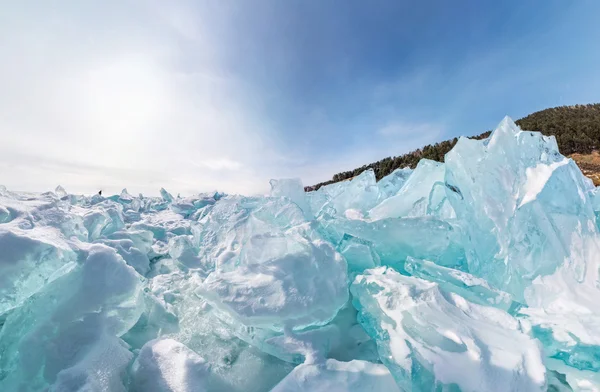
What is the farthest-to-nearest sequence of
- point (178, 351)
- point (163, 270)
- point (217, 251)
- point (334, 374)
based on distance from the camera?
1. point (217, 251)
2. point (163, 270)
3. point (178, 351)
4. point (334, 374)

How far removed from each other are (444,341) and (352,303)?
27.1 inches

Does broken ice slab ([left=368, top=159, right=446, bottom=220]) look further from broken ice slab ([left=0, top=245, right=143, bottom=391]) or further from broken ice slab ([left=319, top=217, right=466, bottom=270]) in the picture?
broken ice slab ([left=0, top=245, right=143, bottom=391])

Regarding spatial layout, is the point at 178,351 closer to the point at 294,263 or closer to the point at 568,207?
the point at 294,263

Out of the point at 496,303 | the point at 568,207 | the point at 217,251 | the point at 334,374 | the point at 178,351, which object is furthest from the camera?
the point at 217,251

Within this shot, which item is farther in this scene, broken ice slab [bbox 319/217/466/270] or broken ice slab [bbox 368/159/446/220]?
broken ice slab [bbox 368/159/446/220]

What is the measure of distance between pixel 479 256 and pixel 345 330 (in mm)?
1523

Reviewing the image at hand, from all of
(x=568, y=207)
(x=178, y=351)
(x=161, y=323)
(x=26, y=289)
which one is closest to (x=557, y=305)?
(x=568, y=207)

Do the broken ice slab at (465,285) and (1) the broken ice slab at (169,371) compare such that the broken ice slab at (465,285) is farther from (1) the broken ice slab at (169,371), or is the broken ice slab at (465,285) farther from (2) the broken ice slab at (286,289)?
(1) the broken ice slab at (169,371)

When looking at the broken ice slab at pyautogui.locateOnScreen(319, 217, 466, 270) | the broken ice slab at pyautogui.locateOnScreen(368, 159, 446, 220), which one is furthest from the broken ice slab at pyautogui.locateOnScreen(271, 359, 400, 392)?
the broken ice slab at pyautogui.locateOnScreen(368, 159, 446, 220)

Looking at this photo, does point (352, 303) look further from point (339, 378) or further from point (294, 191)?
point (294, 191)

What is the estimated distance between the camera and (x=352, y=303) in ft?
6.82

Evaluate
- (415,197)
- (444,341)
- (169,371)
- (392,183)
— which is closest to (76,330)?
(169,371)

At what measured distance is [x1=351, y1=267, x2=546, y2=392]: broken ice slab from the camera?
4.42 ft

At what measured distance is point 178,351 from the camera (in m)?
1.61
